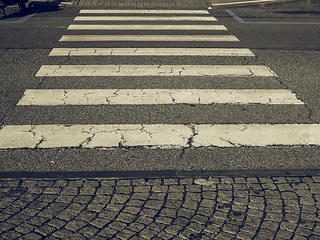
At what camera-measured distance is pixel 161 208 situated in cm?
413

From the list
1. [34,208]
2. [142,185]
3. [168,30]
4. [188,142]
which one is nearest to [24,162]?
[34,208]

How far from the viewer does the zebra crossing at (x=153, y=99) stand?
5371 mm

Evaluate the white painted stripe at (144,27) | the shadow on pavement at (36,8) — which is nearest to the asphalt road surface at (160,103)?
the white painted stripe at (144,27)

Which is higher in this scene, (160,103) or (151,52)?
(151,52)

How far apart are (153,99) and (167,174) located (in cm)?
205

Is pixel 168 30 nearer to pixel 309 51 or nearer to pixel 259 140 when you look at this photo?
pixel 309 51

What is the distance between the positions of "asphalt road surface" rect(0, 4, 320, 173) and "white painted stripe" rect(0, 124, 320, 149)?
0.04 feet

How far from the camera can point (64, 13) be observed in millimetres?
12039

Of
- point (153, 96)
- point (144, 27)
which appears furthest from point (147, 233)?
point (144, 27)

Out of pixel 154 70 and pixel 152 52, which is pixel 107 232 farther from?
pixel 152 52

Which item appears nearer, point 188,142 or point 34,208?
point 34,208

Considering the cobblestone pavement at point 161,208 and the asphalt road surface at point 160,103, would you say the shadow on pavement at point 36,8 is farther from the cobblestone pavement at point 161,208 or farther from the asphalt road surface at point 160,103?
the cobblestone pavement at point 161,208

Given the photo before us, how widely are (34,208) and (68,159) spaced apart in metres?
0.96

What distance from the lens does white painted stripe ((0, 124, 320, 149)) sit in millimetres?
5297
